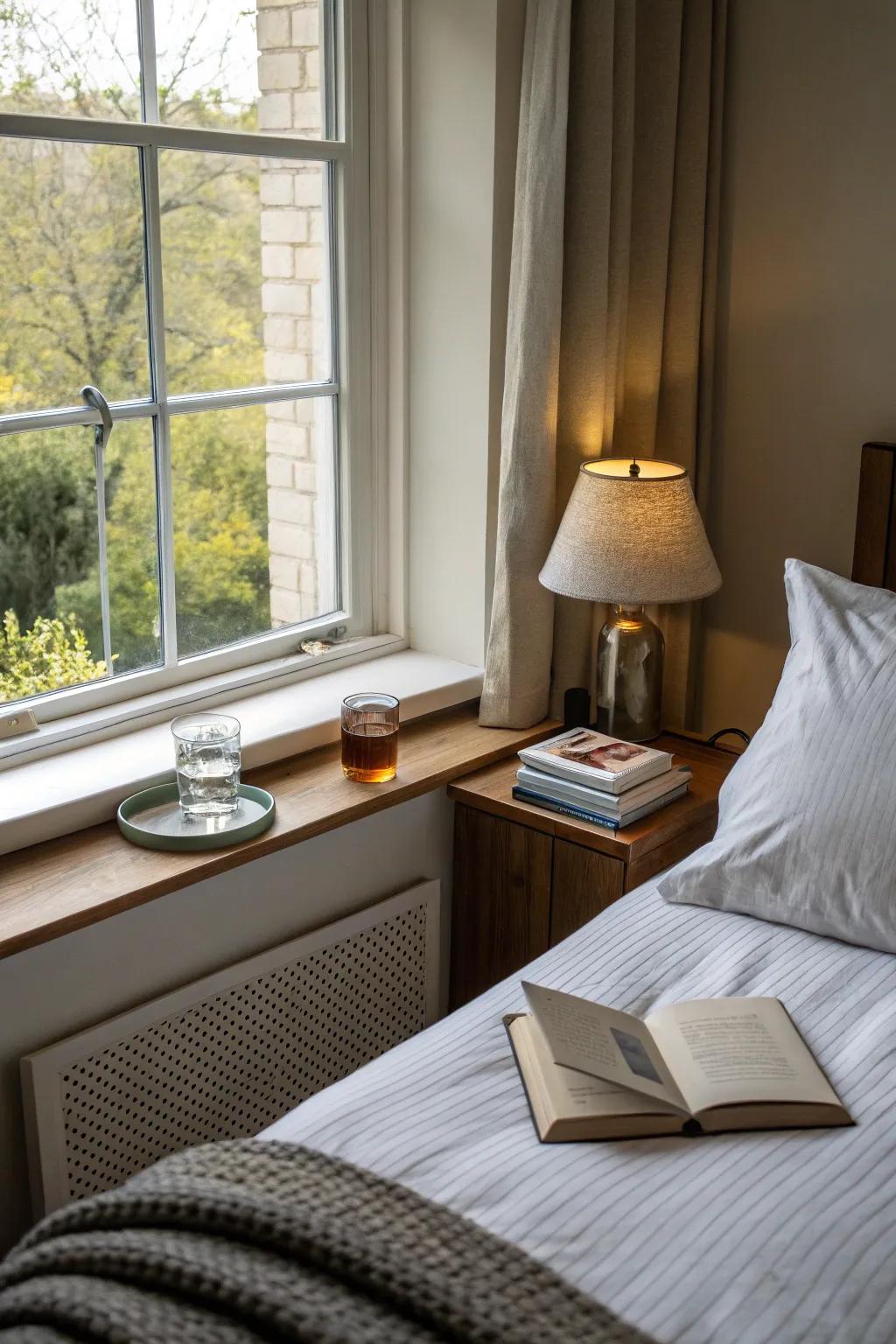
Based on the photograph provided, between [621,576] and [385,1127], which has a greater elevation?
[621,576]

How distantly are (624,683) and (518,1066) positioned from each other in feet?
3.12

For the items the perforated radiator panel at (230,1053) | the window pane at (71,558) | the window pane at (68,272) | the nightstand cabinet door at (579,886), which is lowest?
the perforated radiator panel at (230,1053)

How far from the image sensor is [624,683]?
234cm

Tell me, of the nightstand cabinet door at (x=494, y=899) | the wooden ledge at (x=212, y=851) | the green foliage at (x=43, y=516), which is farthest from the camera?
the nightstand cabinet door at (x=494, y=899)

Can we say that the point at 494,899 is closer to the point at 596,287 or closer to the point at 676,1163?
the point at 676,1163

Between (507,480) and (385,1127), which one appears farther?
(507,480)

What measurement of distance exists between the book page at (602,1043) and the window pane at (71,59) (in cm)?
136

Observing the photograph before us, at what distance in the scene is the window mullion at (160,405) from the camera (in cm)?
199

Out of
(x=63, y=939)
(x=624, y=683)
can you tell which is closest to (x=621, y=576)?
(x=624, y=683)

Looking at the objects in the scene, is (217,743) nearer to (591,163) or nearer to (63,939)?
(63,939)

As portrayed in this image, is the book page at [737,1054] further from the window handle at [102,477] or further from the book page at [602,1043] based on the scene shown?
the window handle at [102,477]

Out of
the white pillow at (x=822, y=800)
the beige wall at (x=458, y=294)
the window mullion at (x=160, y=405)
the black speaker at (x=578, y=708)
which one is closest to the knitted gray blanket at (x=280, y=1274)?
the white pillow at (x=822, y=800)

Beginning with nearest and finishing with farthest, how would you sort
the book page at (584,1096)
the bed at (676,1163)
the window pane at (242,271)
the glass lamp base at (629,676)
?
the bed at (676,1163) < the book page at (584,1096) < the window pane at (242,271) < the glass lamp base at (629,676)

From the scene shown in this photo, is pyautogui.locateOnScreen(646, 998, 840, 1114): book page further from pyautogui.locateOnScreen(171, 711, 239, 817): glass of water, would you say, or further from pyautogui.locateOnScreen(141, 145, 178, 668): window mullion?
pyautogui.locateOnScreen(141, 145, 178, 668): window mullion
